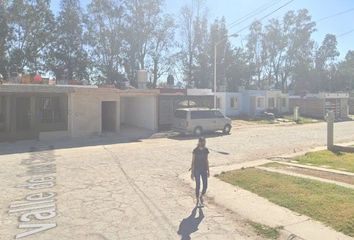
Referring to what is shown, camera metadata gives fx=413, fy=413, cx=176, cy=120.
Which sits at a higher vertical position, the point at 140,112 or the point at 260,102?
the point at 260,102

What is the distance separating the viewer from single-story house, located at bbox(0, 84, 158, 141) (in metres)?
23.8

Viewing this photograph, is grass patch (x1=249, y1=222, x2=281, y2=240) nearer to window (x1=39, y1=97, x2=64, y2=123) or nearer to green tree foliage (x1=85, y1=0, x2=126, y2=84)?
window (x1=39, y1=97, x2=64, y2=123)

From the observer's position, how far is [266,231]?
25.5 ft

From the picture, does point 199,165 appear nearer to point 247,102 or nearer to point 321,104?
point 247,102

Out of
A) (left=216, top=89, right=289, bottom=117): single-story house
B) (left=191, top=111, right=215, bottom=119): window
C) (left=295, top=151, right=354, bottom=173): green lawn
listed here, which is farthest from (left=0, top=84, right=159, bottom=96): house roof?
(left=216, top=89, right=289, bottom=117): single-story house

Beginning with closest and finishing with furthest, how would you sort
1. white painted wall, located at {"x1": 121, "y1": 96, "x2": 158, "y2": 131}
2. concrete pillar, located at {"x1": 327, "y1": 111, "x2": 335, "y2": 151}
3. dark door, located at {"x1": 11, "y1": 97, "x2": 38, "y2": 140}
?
1. concrete pillar, located at {"x1": 327, "y1": 111, "x2": 335, "y2": 151}
2. dark door, located at {"x1": 11, "y1": 97, "x2": 38, "y2": 140}
3. white painted wall, located at {"x1": 121, "y1": 96, "x2": 158, "y2": 131}

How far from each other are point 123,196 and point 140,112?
22.5m

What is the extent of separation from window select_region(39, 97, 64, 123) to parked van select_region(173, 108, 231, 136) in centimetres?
776

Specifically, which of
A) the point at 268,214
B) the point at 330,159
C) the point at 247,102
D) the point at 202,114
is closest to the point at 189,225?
the point at 268,214

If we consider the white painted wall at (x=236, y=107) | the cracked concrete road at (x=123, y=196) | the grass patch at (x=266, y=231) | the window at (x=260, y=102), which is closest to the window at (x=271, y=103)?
the window at (x=260, y=102)

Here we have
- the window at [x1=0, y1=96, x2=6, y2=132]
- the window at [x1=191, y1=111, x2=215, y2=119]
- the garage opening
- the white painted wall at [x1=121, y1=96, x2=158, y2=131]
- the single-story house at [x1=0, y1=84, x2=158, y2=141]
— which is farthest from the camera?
the white painted wall at [x1=121, y1=96, x2=158, y2=131]

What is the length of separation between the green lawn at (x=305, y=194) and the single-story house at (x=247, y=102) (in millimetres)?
32255

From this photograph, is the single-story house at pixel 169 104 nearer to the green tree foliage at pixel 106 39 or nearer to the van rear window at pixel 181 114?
the van rear window at pixel 181 114

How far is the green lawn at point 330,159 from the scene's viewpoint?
48.9ft
